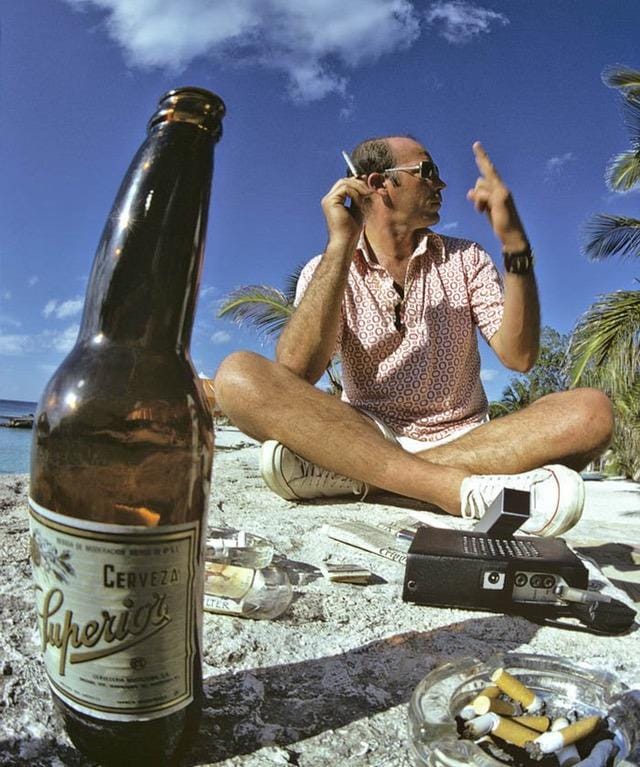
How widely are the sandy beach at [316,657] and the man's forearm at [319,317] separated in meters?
1.16

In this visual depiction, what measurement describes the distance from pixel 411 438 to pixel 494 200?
123 cm

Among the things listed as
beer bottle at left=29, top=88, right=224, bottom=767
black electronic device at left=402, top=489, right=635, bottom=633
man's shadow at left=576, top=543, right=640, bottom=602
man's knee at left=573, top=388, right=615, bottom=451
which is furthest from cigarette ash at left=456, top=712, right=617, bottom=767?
man's knee at left=573, top=388, right=615, bottom=451

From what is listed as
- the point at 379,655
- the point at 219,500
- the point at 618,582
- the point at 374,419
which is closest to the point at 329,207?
the point at 374,419

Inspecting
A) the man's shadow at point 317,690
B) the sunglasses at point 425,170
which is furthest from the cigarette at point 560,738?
the sunglasses at point 425,170

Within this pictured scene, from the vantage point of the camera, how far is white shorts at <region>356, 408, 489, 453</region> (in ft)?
9.98

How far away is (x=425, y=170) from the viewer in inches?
136

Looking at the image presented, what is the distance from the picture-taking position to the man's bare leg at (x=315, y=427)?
2.56 m

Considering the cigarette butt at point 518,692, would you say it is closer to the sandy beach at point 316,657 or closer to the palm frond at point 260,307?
the sandy beach at point 316,657

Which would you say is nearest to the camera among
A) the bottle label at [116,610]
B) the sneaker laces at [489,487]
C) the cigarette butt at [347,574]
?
the bottle label at [116,610]

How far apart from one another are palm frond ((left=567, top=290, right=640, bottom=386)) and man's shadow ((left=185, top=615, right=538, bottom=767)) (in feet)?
28.0

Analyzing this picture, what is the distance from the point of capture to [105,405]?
76 centimetres

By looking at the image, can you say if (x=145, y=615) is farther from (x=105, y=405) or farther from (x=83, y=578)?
(x=105, y=405)

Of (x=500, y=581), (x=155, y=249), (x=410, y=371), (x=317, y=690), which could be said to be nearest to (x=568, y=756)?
(x=317, y=690)

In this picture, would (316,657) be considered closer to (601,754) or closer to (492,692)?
(492,692)
